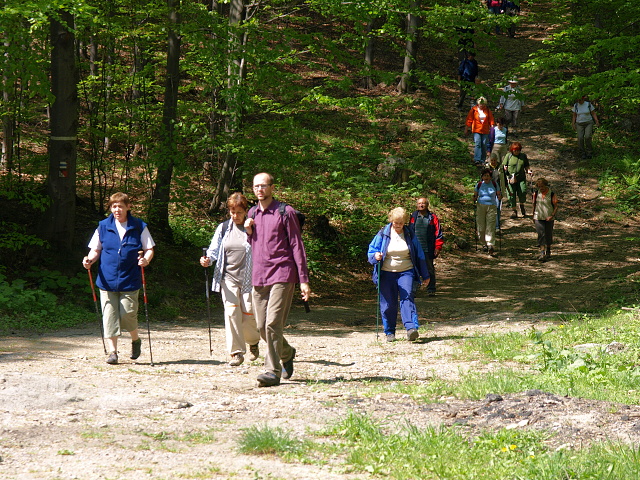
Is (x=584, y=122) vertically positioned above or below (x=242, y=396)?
above

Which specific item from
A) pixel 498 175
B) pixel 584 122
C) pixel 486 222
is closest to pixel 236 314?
pixel 486 222

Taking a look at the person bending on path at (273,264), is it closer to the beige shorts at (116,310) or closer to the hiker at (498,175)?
the beige shorts at (116,310)

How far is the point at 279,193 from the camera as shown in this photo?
2138cm

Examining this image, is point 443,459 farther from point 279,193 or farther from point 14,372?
point 279,193

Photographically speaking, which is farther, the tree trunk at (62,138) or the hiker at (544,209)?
the hiker at (544,209)

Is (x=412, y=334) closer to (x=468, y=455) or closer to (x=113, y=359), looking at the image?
(x=113, y=359)

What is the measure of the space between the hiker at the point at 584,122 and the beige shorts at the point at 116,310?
1795cm

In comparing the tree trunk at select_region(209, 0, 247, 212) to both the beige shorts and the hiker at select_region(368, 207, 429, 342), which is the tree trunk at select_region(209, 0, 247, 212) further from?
the beige shorts

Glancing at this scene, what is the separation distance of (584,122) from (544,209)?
837 cm

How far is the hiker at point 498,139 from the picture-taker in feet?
68.8

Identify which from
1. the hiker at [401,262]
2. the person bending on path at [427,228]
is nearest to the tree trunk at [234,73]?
the person bending on path at [427,228]

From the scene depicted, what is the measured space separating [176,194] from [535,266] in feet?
28.2

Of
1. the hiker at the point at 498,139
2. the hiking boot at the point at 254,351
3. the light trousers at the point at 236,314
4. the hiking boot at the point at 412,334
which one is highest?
the hiker at the point at 498,139

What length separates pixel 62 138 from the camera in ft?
42.1
